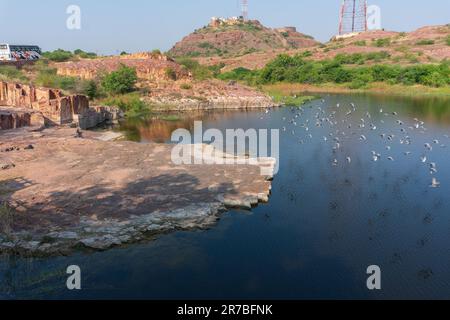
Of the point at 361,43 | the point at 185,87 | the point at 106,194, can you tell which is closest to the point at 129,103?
the point at 185,87

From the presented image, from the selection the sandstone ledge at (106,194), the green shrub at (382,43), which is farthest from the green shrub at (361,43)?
the sandstone ledge at (106,194)

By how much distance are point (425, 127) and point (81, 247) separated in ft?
95.0

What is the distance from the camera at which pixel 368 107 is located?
45.0 meters

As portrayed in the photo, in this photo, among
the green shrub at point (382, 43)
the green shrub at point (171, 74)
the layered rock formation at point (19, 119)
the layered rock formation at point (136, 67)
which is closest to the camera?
the layered rock formation at point (19, 119)

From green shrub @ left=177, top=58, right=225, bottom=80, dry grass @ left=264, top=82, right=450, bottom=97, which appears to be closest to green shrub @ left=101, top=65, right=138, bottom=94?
green shrub @ left=177, top=58, right=225, bottom=80

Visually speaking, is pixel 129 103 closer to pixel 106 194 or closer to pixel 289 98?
pixel 289 98

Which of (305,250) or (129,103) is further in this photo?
(129,103)

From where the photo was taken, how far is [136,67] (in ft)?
Result: 206

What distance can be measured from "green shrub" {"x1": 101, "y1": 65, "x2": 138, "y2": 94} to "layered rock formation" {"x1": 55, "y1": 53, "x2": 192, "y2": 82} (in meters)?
6.64

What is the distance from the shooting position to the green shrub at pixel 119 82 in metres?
52.2

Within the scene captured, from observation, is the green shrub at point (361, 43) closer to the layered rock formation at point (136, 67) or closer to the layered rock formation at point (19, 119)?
the layered rock formation at point (136, 67)

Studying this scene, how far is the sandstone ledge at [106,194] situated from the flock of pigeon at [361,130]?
7.86m

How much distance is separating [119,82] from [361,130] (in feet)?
106
